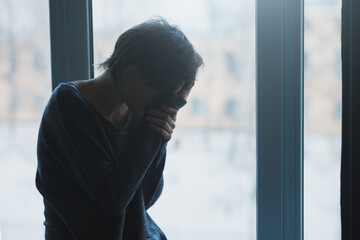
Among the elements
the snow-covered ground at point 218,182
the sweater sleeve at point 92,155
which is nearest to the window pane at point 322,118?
the snow-covered ground at point 218,182

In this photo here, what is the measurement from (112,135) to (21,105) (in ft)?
1.87

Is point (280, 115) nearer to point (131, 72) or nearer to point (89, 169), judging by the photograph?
point (131, 72)

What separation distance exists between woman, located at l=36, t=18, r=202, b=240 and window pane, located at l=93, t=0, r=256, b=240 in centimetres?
30

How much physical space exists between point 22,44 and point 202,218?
90cm

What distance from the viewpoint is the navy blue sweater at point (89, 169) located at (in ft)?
3.17

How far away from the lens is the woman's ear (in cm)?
100

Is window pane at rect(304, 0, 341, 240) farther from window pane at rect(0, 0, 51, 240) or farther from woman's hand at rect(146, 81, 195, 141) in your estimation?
window pane at rect(0, 0, 51, 240)

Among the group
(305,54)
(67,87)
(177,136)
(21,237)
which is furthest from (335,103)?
(21,237)

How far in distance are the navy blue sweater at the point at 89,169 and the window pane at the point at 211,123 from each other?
0.32 m

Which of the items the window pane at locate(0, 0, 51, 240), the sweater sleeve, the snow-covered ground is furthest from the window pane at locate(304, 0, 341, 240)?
the window pane at locate(0, 0, 51, 240)

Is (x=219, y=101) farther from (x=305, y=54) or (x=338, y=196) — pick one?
(x=338, y=196)

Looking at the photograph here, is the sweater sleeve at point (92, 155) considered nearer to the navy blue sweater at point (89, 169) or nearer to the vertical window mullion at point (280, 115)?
the navy blue sweater at point (89, 169)

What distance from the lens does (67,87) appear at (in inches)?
40.3

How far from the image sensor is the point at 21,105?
57.4 inches
